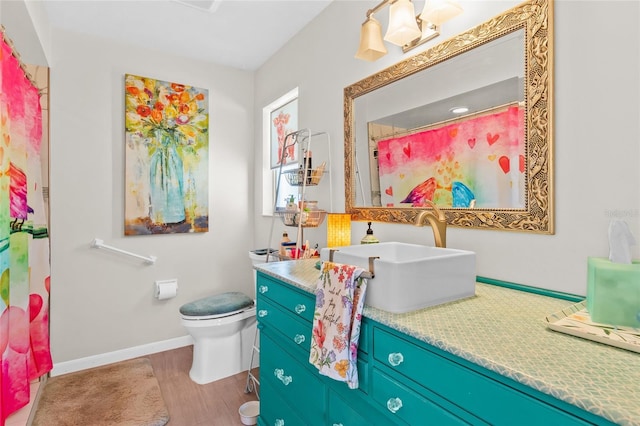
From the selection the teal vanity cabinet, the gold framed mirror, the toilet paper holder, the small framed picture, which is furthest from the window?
the teal vanity cabinet

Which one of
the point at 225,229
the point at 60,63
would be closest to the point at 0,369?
the point at 225,229

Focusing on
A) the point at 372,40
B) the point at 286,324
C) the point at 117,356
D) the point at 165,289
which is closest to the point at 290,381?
the point at 286,324

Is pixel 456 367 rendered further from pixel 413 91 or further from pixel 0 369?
pixel 0 369

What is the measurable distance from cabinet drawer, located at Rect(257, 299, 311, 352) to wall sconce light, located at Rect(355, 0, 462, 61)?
1.30 metres

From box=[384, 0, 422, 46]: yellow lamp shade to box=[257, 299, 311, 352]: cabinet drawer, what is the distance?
4.33ft

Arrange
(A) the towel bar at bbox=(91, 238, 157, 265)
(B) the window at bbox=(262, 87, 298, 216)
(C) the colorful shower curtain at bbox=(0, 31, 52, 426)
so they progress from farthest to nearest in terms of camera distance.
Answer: (B) the window at bbox=(262, 87, 298, 216), (A) the towel bar at bbox=(91, 238, 157, 265), (C) the colorful shower curtain at bbox=(0, 31, 52, 426)

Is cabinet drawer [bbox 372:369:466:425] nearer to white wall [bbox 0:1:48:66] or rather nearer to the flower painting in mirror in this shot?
white wall [bbox 0:1:48:66]

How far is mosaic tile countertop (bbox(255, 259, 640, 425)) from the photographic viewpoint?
598 millimetres

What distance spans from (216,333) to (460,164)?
6.34ft

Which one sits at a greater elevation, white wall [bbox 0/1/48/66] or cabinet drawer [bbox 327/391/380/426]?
white wall [bbox 0/1/48/66]

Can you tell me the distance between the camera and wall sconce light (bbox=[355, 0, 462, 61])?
1390 millimetres

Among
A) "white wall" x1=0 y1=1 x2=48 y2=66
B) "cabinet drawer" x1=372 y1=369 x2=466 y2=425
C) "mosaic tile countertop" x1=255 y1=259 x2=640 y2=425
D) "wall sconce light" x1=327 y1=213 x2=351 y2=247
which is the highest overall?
"white wall" x1=0 y1=1 x2=48 y2=66

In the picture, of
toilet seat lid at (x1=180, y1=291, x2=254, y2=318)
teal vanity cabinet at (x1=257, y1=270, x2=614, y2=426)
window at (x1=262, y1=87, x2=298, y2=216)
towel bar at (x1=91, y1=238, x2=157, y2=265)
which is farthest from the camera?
window at (x1=262, y1=87, x2=298, y2=216)

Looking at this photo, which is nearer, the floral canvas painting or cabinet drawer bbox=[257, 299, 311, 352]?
the floral canvas painting
